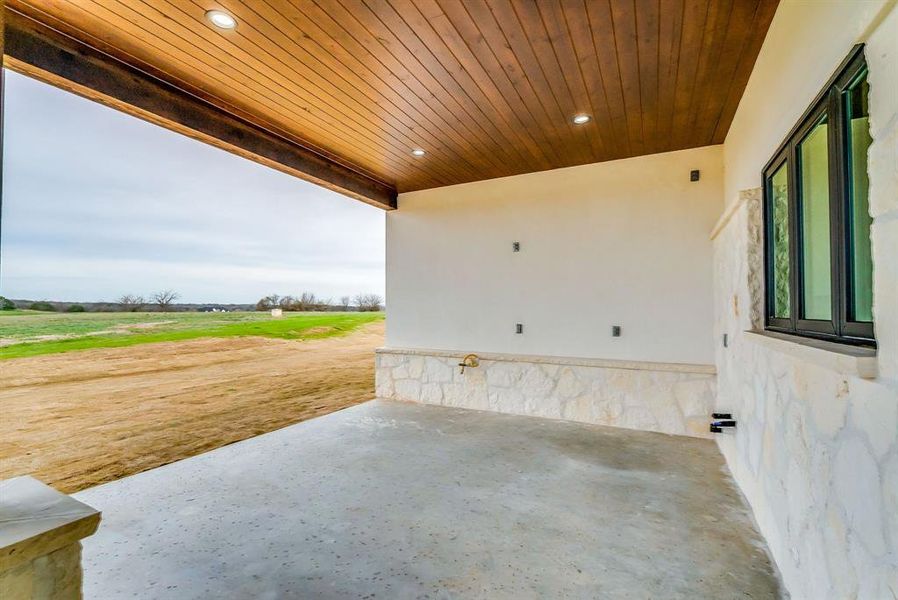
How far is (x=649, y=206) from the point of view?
411 cm

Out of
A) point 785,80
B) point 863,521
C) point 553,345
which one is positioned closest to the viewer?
point 863,521

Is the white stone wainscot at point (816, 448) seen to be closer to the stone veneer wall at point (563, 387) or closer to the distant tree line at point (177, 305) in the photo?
the stone veneer wall at point (563, 387)

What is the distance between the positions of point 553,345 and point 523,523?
2.50m

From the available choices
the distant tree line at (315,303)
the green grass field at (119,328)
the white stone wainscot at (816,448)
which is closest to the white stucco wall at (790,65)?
the white stone wainscot at (816,448)

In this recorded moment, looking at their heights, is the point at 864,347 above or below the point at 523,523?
above

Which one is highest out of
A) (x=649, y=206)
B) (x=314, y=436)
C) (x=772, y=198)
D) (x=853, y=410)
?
(x=649, y=206)

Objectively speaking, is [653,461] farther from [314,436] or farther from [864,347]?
[314,436]

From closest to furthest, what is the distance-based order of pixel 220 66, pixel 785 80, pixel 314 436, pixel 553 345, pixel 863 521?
pixel 863 521
pixel 785 80
pixel 220 66
pixel 314 436
pixel 553 345

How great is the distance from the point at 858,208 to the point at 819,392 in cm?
61

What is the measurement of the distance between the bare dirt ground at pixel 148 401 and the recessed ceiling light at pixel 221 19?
129 inches

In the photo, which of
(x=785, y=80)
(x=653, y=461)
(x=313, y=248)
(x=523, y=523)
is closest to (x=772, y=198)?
(x=785, y=80)

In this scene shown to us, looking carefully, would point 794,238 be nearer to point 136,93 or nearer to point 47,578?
point 47,578

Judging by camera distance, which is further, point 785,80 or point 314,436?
point 314,436

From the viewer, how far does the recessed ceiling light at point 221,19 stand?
210 cm
